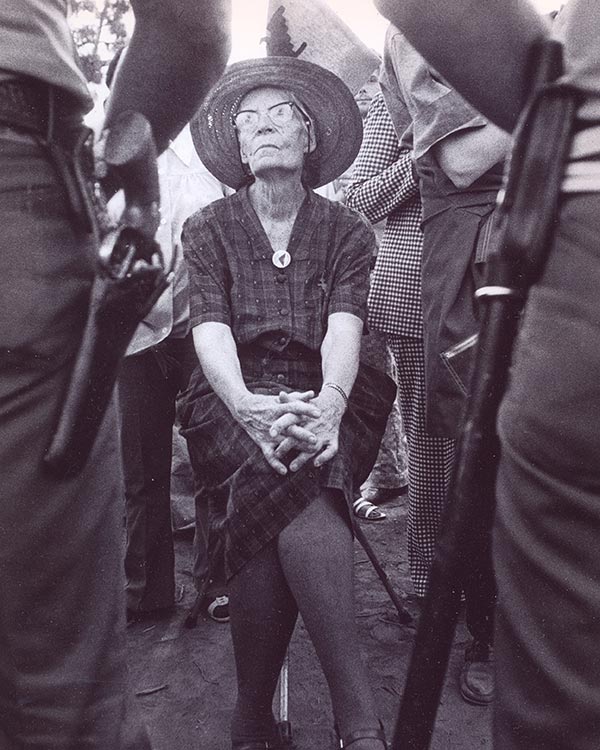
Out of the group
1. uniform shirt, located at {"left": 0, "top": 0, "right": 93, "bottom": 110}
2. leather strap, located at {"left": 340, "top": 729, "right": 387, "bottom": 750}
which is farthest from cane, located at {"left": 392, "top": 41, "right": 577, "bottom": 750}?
leather strap, located at {"left": 340, "top": 729, "right": 387, "bottom": 750}

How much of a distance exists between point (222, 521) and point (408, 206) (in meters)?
1.23

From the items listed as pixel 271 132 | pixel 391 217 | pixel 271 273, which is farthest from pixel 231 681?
pixel 271 132

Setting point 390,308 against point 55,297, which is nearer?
point 55,297

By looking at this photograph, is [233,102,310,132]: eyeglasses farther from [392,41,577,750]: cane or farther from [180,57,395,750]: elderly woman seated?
[392,41,577,750]: cane

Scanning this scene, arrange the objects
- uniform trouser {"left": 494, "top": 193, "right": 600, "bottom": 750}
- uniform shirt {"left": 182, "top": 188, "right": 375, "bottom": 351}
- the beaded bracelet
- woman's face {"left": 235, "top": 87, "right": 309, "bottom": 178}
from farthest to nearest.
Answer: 1. woman's face {"left": 235, "top": 87, "right": 309, "bottom": 178}
2. uniform shirt {"left": 182, "top": 188, "right": 375, "bottom": 351}
3. the beaded bracelet
4. uniform trouser {"left": 494, "top": 193, "right": 600, "bottom": 750}

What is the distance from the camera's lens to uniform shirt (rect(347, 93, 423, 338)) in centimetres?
276

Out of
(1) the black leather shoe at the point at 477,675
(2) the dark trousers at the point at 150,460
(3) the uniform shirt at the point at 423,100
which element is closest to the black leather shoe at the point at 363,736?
(1) the black leather shoe at the point at 477,675

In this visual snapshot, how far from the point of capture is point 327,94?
2793 mm

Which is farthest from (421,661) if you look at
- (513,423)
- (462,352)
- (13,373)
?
(462,352)

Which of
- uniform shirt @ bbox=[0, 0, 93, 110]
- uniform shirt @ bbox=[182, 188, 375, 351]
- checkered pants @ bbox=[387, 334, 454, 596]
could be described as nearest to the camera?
uniform shirt @ bbox=[0, 0, 93, 110]

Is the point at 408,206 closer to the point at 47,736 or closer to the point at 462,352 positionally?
the point at 462,352

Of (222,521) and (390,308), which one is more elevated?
(390,308)

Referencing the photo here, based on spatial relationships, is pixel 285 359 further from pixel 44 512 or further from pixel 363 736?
pixel 44 512

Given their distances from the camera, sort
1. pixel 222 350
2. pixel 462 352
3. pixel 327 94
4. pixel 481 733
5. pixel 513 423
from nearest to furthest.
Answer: pixel 513 423
pixel 462 352
pixel 481 733
pixel 222 350
pixel 327 94
